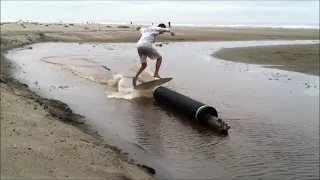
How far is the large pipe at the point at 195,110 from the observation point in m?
8.46

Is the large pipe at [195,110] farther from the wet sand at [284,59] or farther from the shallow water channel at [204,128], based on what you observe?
the wet sand at [284,59]

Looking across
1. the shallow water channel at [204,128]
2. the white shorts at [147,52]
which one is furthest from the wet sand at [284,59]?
the white shorts at [147,52]

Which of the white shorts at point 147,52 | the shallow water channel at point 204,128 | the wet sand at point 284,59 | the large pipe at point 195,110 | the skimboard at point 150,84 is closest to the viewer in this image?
the shallow water channel at point 204,128

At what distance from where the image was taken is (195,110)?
908 cm

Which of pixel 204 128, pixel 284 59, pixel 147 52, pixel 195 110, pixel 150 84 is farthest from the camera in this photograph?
pixel 284 59

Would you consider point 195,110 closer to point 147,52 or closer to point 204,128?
point 204,128

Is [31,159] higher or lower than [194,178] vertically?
higher


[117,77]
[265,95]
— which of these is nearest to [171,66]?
[117,77]

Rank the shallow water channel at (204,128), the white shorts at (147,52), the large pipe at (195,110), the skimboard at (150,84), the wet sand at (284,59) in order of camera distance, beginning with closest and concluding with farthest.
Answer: the shallow water channel at (204,128), the large pipe at (195,110), the skimboard at (150,84), the white shorts at (147,52), the wet sand at (284,59)

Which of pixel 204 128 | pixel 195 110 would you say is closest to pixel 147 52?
pixel 195 110

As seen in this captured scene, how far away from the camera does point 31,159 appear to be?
4.97 m

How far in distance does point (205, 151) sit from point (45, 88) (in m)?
7.17

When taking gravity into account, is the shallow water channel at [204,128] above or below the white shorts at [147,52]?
below

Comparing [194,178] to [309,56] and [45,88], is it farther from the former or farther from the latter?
[309,56]
